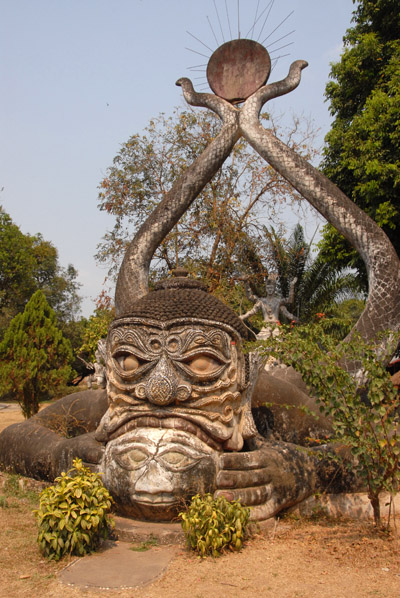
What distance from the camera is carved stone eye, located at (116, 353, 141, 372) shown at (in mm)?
4922

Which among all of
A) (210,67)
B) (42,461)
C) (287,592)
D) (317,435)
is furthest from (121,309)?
(287,592)

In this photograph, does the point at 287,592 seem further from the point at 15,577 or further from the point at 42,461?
the point at 42,461

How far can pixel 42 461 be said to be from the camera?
5.89m

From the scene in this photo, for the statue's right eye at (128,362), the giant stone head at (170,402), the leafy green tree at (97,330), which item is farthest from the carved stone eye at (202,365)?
the leafy green tree at (97,330)

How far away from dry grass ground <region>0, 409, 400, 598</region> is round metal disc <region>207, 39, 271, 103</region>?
5.54 metres

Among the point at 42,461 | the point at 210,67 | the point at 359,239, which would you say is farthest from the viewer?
the point at 210,67

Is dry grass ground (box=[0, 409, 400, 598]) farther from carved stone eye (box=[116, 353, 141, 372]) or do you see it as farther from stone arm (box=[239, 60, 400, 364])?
stone arm (box=[239, 60, 400, 364])

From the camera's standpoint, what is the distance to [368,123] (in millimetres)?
11234

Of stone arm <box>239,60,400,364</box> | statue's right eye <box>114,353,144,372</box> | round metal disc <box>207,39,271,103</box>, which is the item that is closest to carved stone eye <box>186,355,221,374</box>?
statue's right eye <box>114,353,144,372</box>

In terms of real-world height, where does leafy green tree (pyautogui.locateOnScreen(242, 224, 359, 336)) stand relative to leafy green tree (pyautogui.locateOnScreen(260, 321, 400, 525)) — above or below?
above

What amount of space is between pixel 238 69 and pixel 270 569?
623 centimetres

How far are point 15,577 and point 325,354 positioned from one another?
Answer: 2650 millimetres

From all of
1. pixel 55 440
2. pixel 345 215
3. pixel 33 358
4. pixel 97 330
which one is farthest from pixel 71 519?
pixel 97 330

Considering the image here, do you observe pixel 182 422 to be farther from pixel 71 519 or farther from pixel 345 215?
pixel 345 215
